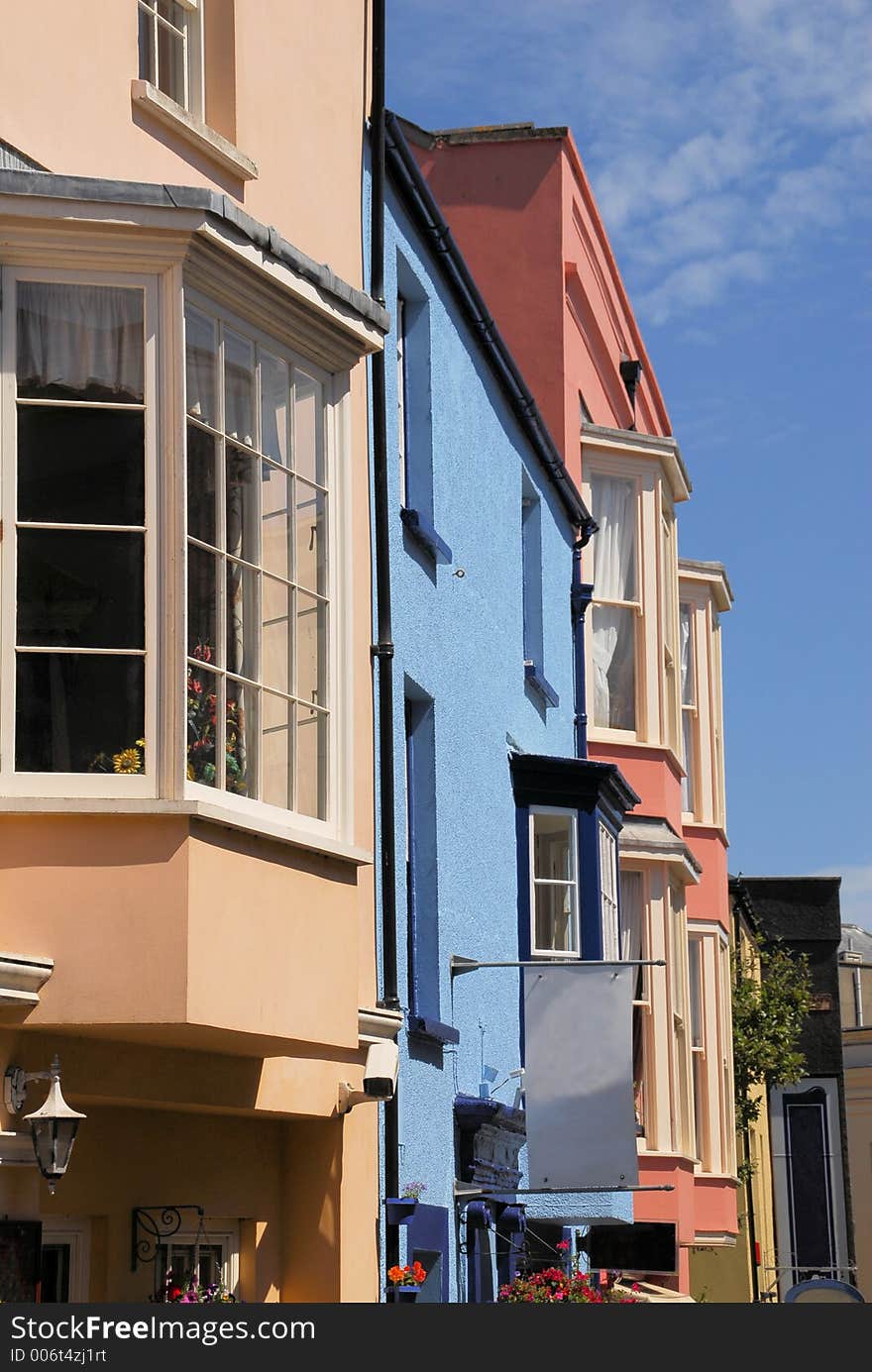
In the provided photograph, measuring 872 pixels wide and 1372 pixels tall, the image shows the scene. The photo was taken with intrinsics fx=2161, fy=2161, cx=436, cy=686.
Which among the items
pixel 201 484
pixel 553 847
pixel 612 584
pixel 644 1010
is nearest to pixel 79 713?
pixel 201 484

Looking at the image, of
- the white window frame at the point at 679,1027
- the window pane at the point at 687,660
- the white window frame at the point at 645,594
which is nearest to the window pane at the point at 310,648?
the white window frame at the point at 645,594

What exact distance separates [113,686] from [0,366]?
133 centimetres

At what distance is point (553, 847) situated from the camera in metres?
16.6

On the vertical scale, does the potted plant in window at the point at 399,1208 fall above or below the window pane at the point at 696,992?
below

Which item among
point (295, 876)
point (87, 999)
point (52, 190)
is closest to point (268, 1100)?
point (295, 876)

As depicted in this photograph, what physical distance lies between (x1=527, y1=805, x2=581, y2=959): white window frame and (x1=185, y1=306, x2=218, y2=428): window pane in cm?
726

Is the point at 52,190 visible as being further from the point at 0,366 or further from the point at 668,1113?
the point at 668,1113

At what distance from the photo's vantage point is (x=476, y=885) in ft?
46.5

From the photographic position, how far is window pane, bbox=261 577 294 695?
9.45m

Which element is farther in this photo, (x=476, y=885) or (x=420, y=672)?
(x=476, y=885)

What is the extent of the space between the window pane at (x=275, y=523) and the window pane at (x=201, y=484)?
480mm

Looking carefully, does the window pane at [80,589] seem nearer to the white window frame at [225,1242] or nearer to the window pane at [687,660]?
the white window frame at [225,1242]

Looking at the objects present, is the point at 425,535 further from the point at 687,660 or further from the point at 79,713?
the point at 687,660

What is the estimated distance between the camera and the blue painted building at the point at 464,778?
40.4 ft
